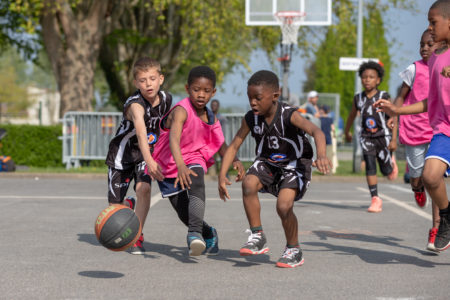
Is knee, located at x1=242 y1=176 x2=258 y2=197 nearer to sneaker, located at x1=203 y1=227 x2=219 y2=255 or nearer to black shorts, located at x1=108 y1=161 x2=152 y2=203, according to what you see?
sneaker, located at x1=203 y1=227 x2=219 y2=255

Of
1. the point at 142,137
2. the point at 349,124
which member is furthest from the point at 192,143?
the point at 349,124

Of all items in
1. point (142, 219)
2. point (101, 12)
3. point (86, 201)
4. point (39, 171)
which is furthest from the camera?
point (101, 12)

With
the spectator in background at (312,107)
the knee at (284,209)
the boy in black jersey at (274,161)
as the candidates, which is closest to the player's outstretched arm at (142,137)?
the boy in black jersey at (274,161)

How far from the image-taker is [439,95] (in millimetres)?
5785

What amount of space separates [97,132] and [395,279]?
1392cm

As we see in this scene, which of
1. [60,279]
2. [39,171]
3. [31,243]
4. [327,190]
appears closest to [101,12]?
[39,171]

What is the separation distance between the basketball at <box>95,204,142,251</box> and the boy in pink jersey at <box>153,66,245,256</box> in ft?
1.60

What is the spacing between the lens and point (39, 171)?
684 inches

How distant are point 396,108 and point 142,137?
210 centimetres

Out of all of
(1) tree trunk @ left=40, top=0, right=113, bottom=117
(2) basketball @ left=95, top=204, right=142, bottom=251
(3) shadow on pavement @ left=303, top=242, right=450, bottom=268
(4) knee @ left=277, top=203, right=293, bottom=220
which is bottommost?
(3) shadow on pavement @ left=303, top=242, right=450, bottom=268

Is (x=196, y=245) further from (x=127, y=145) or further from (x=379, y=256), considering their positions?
(x=379, y=256)

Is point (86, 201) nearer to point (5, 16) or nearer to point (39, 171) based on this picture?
point (39, 171)

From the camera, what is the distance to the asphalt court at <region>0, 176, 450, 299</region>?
491cm

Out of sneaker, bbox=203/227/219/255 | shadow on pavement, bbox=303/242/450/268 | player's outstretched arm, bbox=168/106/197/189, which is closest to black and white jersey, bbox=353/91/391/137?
shadow on pavement, bbox=303/242/450/268
